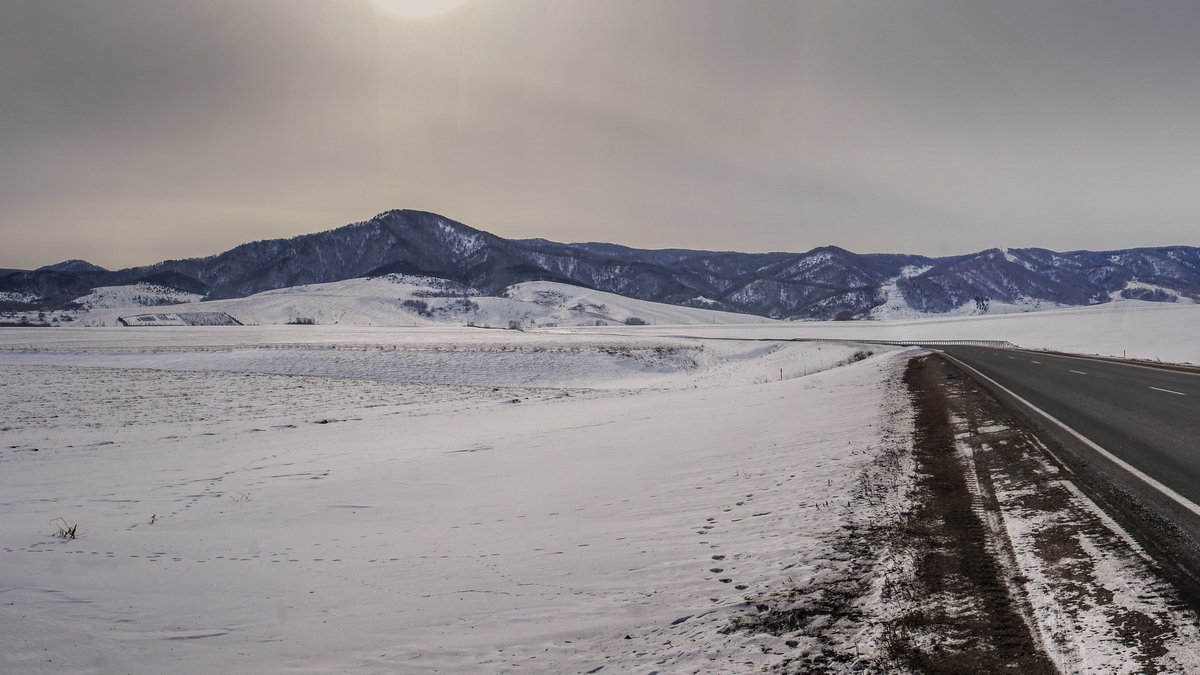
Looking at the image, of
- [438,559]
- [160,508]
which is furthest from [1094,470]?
[160,508]

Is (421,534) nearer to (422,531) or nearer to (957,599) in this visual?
(422,531)

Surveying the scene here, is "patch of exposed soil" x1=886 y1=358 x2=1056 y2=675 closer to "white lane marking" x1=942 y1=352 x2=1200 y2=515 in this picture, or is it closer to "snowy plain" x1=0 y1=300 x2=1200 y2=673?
"snowy plain" x1=0 y1=300 x2=1200 y2=673

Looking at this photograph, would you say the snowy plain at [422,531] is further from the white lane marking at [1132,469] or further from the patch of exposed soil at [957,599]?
the white lane marking at [1132,469]

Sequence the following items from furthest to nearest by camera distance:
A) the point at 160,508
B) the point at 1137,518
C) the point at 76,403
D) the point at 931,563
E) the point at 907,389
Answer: the point at 76,403, the point at 907,389, the point at 160,508, the point at 1137,518, the point at 931,563

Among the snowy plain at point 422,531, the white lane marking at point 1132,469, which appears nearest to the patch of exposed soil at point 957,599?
the snowy plain at point 422,531

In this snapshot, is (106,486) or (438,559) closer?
(438,559)

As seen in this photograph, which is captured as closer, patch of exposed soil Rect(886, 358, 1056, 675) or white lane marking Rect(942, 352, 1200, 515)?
patch of exposed soil Rect(886, 358, 1056, 675)

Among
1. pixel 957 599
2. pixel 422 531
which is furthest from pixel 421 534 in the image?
pixel 957 599

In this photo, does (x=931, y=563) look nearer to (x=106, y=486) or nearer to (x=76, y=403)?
(x=106, y=486)

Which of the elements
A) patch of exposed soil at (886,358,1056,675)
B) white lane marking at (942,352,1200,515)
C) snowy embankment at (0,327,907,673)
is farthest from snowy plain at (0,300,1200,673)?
white lane marking at (942,352,1200,515)

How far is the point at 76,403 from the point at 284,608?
26.3m

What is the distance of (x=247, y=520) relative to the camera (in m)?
9.29

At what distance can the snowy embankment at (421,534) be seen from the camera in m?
4.98

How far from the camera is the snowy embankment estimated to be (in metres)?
4.98
